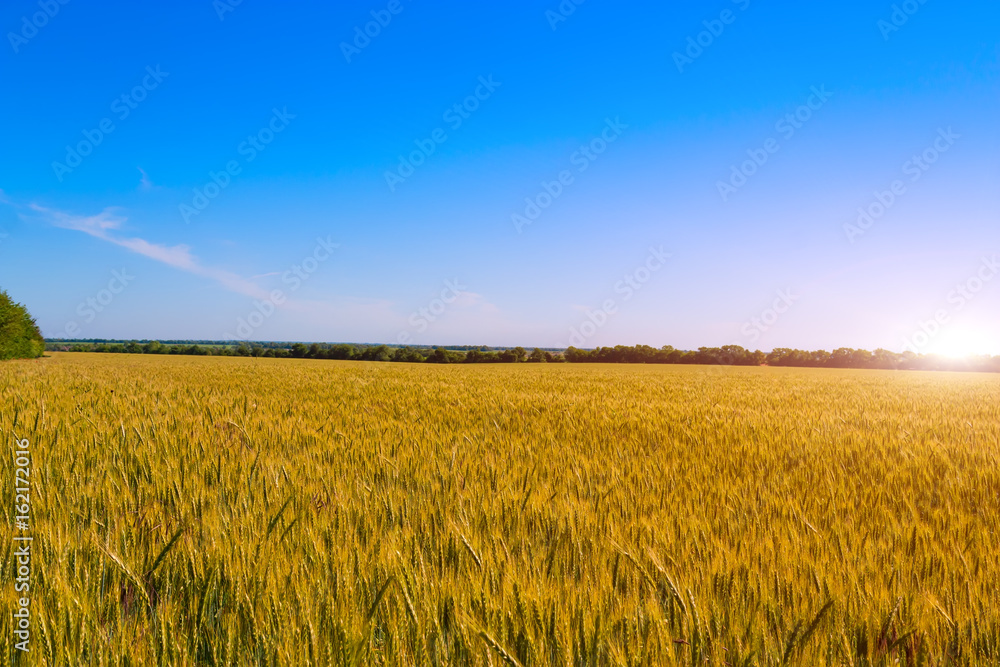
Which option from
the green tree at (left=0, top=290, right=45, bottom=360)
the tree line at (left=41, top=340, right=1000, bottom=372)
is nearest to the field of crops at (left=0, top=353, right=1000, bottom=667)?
the green tree at (left=0, top=290, right=45, bottom=360)

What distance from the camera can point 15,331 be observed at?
34938mm

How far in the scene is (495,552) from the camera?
1.67 metres

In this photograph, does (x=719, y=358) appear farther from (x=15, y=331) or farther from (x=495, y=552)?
(x=15, y=331)

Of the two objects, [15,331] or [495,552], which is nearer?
[495,552]

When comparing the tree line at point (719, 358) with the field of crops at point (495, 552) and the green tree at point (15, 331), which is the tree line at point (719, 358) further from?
the field of crops at point (495, 552)

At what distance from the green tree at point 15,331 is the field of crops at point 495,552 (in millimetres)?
43260

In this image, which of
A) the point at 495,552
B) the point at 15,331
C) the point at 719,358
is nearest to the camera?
the point at 495,552

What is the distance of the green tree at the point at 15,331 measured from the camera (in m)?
33.1

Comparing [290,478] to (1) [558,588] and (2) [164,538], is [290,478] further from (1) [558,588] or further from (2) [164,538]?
→ (1) [558,588]

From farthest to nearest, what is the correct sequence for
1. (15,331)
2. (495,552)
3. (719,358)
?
(719,358)
(15,331)
(495,552)

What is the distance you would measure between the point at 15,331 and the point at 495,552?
49.5m

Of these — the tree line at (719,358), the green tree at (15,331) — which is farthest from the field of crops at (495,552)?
the tree line at (719,358)

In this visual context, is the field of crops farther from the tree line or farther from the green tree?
the tree line

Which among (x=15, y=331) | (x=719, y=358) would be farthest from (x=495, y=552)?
(x=719, y=358)
